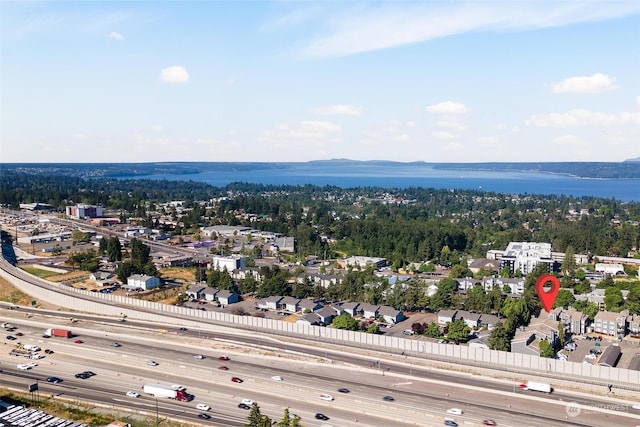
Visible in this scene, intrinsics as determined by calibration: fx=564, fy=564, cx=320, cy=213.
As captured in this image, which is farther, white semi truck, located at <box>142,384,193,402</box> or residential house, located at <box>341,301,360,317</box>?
residential house, located at <box>341,301,360,317</box>

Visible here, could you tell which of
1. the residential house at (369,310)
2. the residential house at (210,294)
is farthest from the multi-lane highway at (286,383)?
the residential house at (210,294)

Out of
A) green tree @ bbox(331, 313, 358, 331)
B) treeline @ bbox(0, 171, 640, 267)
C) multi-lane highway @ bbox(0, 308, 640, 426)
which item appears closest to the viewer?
multi-lane highway @ bbox(0, 308, 640, 426)

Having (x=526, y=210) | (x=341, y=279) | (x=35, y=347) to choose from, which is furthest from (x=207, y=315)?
(x=526, y=210)

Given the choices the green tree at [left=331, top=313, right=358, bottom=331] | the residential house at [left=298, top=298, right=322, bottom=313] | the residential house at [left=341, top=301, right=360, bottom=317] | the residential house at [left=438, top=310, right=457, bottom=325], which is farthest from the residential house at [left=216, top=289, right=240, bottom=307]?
the residential house at [left=438, top=310, right=457, bottom=325]

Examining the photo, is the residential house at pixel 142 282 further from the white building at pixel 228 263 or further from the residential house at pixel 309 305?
the residential house at pixel 309 305

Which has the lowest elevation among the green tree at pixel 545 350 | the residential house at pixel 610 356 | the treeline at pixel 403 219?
the residential house at pixel 610 356

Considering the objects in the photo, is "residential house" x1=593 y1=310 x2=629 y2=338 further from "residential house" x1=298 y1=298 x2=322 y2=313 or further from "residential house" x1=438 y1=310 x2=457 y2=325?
"residential house" x1=298 y1=298 x2=322 y2=313
